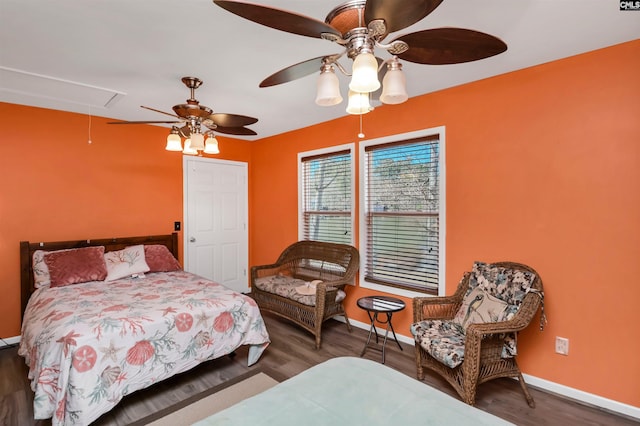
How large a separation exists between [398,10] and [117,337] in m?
2.47

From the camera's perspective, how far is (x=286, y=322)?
3926 millimetres

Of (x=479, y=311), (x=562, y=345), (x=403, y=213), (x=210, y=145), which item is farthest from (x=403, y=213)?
(x=210, y=145)

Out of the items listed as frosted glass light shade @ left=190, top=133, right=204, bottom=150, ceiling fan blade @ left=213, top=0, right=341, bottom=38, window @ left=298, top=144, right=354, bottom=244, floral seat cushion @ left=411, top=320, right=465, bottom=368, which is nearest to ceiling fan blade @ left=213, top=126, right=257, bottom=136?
frosted glass light shade @ left=190, top=133, right=204, bottom=150

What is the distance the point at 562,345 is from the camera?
2371mm

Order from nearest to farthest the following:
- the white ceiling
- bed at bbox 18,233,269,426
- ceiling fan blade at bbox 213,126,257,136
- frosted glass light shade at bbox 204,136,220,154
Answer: the white ceiling, bed at bbox 18,233,269,426, frosted glass light shade at bbox 204,136,220,154, ceiling fan blade at bbox 213,126,257,136

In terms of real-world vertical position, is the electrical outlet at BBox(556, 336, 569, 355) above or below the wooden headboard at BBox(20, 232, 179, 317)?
below

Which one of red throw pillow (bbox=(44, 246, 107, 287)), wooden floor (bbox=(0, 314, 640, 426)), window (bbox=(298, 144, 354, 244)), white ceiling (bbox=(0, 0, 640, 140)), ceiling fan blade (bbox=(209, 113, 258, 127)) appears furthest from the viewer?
window (bbox=(298, 144, 354, 244))

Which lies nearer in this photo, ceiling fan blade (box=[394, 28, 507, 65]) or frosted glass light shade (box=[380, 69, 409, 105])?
ceiling fan blade (box=[394, 28, 507, 65])

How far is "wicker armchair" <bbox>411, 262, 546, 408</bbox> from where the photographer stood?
83.3 inches

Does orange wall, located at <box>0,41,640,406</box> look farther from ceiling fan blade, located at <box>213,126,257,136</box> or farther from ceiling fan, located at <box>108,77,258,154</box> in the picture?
ceiling fan, located at <box>108,77,258,154</box>

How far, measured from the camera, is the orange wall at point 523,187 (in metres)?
2.18

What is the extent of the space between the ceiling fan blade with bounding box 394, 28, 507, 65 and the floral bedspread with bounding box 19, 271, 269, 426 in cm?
235

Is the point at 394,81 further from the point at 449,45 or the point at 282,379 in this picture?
the point at 282,379

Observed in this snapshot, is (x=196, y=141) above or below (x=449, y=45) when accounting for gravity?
below
